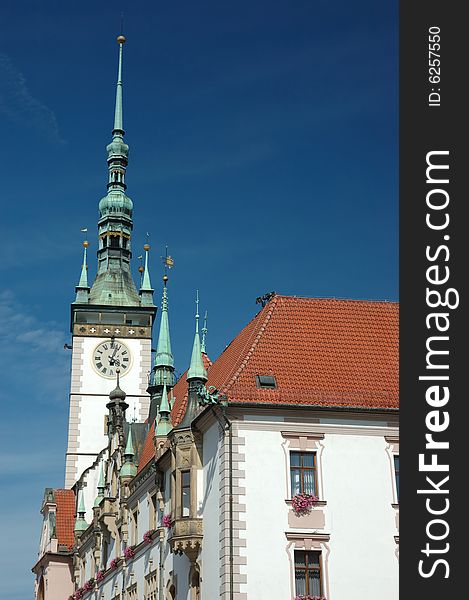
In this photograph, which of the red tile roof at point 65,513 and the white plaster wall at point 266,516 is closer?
the white plaster wall at point 266,516

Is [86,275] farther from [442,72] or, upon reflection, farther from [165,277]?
[442,72]

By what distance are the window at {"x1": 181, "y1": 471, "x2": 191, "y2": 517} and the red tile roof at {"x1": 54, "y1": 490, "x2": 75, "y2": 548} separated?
37354 mm

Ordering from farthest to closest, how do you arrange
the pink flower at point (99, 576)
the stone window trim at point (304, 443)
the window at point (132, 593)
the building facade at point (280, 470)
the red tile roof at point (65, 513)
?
the red tile roof at point (65, 513), the pink flower at point (99, 576), the window at point (132, 593), the stone window trim at point (304, 443), the building facade at point (280, 470)

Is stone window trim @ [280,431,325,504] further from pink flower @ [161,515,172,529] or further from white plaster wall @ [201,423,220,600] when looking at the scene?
pink flower @ [161,515,172,529]

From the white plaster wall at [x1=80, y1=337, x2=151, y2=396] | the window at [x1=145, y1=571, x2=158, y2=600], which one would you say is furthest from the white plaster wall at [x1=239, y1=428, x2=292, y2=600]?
the white plaster wall at [x1=80, y1=337, x2=151, y2=396]

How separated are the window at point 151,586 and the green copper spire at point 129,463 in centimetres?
686

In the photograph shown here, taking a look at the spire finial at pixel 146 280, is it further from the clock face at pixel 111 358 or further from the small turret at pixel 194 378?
the small turret at pixel 194 378

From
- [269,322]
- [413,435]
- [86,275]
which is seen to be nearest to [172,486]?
[269,322]

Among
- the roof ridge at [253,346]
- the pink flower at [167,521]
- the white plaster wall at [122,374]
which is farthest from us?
the white plaster wall at [122,374]

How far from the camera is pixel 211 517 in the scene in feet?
115

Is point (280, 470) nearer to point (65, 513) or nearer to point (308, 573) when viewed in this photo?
point (308, 573)

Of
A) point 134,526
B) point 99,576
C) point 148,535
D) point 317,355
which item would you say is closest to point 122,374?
point 99,576

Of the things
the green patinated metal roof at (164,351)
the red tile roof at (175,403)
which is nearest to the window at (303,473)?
the red tile roof at (175,403)

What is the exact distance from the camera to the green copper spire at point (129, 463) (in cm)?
4962
